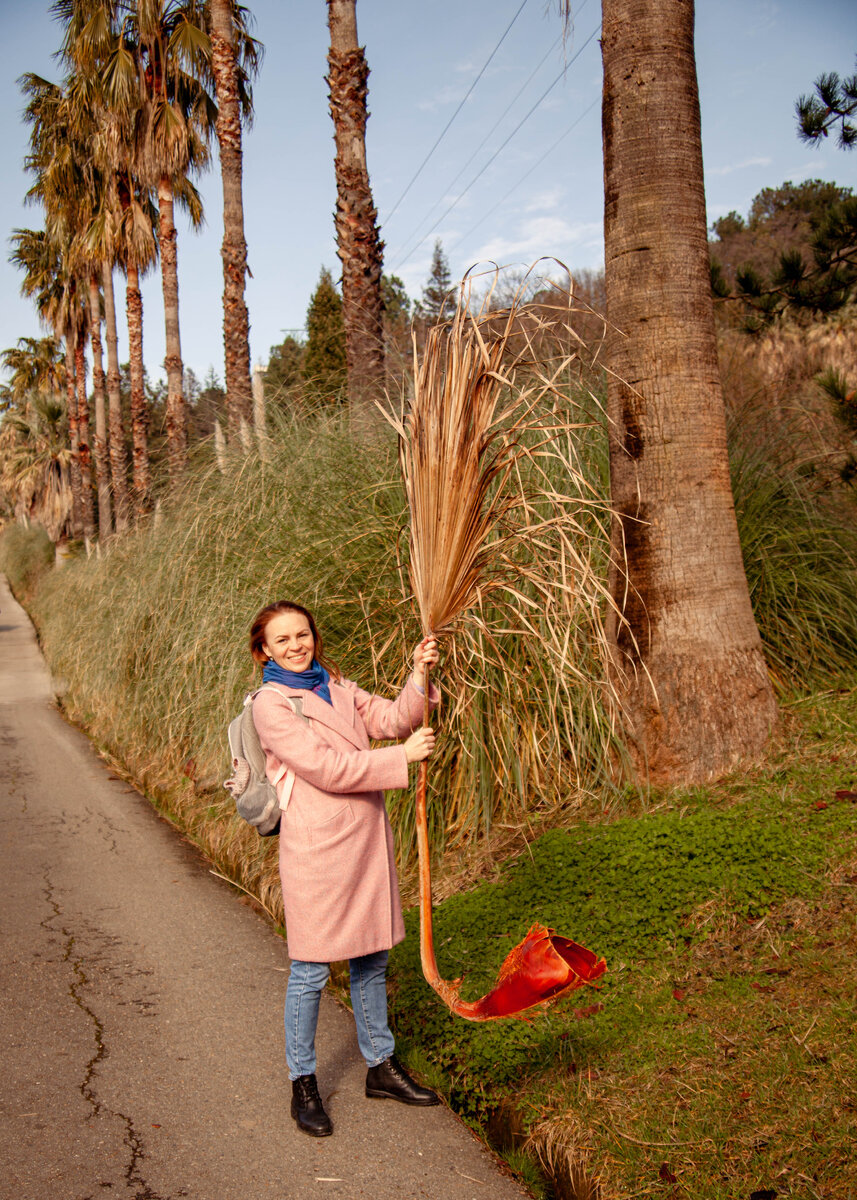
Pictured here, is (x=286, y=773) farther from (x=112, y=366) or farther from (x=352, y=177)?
(x=112, y=366)

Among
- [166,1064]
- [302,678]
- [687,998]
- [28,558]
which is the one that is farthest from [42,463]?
[687,998]

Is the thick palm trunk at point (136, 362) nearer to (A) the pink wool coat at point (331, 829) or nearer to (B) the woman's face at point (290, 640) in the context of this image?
(B) the woman's face at point (290, 640)

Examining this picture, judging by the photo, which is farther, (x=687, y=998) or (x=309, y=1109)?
(x=687, y=998)

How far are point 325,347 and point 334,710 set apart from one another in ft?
73.8

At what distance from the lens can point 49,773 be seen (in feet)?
31.3

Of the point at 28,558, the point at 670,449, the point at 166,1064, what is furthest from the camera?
the point at 28,558

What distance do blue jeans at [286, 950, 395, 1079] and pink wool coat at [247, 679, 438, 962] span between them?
4.1 inches

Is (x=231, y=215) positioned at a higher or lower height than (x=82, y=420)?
lower

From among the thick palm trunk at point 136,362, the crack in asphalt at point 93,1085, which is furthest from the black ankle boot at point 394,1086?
the thick palm trunk at point 136,362

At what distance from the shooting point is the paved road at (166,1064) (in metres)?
2.87

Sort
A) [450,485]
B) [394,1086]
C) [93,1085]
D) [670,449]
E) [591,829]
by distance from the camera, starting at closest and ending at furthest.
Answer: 1. [450,485]
2. [394,1086]
3. [93,1085]
4. [591,829]
5. [670,449]

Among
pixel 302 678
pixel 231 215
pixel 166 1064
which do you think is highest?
pixel 231 215

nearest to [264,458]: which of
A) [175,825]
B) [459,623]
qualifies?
[175,825]

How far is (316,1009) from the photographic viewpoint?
125 inches
